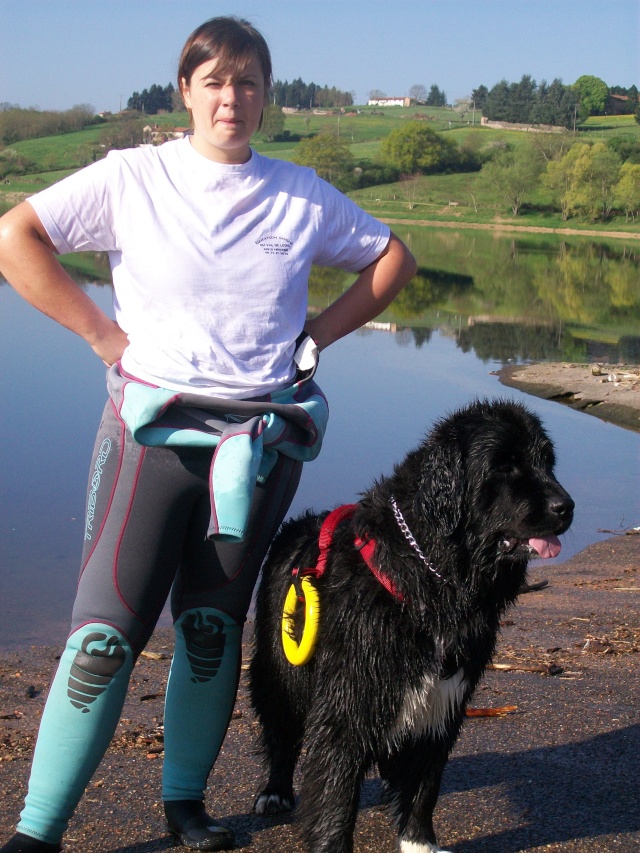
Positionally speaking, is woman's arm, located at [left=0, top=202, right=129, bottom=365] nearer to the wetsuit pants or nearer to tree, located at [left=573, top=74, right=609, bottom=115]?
the wetsuit pants

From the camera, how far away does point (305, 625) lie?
3.08 m

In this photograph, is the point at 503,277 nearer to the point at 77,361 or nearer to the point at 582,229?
the point at 77,361

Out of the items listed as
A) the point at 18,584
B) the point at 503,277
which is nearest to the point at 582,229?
the point at 503,277

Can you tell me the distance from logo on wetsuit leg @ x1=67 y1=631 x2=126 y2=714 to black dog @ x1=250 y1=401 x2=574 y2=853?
0.66 meters

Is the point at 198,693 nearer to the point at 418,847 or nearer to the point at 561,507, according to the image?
the point at 418,847

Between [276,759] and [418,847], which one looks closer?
[418,847]

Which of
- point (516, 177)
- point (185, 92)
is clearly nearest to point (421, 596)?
point (185, 92)

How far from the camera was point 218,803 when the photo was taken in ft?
11.9

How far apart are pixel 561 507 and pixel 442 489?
1.14 ft

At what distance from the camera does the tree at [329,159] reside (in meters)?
87.6

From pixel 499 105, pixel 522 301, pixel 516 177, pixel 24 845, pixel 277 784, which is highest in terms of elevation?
pixel 499 105

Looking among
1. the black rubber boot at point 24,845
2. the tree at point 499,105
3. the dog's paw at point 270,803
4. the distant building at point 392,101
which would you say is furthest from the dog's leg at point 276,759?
the distant building at point 392,101

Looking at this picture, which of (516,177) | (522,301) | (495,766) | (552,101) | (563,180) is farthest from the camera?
(552,101)

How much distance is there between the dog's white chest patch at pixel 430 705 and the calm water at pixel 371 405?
4533 mm
